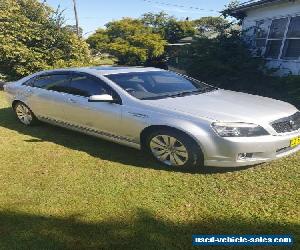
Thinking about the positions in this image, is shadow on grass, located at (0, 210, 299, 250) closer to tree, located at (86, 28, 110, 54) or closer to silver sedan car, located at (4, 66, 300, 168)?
silver sedan car, located at (4, 66, 300, 168)

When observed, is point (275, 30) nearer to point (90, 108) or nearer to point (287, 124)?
point (287, 124)

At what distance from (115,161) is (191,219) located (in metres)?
1.96

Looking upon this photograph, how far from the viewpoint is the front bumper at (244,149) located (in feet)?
14.4

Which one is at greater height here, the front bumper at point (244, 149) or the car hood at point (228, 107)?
the car hood at point (228, 107)

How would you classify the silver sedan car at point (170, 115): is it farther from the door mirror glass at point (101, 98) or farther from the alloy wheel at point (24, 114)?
the alloy wheel at point (24, 114)

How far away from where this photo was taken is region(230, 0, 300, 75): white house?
11.4 m

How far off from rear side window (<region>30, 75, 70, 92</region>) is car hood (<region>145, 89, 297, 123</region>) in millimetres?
1988

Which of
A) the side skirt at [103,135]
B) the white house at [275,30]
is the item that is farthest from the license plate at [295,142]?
the white house at [275,30]

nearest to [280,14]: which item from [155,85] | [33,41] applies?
[155,85]

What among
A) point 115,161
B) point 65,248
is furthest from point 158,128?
point 65,248

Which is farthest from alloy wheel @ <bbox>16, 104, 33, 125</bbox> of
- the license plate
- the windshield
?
the license plate

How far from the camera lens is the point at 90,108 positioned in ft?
18.5

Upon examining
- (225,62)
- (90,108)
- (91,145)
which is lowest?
(91,145)

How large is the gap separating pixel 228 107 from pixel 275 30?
8.93 meters
